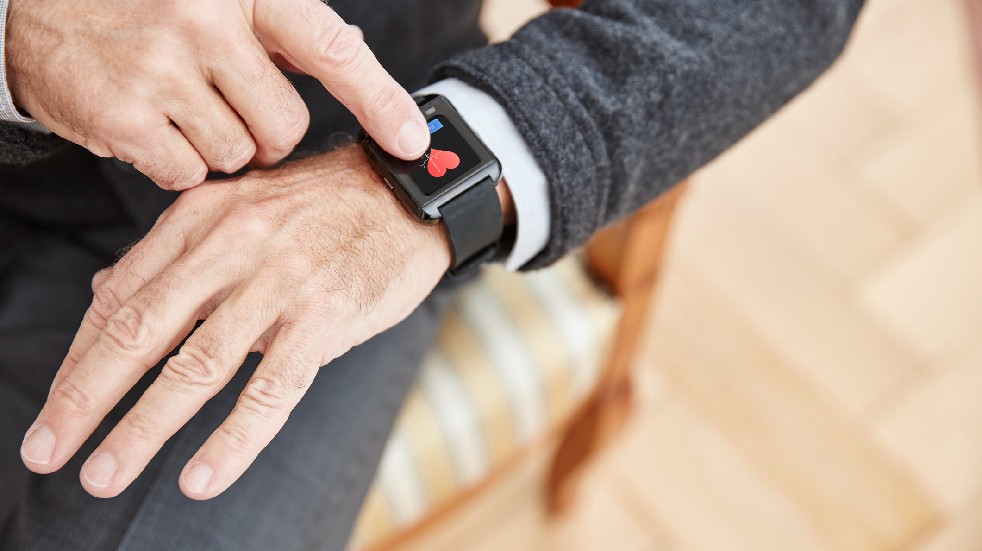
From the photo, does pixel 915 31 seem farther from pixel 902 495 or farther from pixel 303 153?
pixel 303 153

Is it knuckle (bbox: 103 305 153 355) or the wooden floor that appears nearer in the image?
knuckle (bbox: 103 305 153 355)

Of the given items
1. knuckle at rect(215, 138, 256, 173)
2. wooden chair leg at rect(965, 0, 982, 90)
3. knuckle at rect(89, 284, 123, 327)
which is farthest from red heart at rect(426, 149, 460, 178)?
wooden chair leg at rect(965, 0, 982, 90)

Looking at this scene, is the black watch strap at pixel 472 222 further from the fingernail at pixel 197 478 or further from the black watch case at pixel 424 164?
the fingernail at pixel 197 478

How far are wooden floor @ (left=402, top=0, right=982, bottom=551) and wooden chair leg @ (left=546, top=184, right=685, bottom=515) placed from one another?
143 millimetres

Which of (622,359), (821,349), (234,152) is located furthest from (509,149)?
(821,349)

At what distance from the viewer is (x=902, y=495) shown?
1330 millimetres

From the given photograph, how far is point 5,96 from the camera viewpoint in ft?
1.98

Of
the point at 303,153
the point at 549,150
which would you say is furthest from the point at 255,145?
the point at 549,150

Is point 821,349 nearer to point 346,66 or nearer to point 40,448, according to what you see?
point 346,66

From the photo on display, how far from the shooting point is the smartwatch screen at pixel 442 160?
65 cm

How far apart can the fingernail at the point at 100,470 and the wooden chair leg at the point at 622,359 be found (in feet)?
1.62

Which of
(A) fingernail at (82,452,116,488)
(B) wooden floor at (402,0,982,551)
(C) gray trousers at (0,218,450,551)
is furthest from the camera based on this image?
(B) wooden floor at (402,0,982,551)

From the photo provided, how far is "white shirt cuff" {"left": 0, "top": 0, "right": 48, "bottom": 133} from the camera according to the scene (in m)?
0.59

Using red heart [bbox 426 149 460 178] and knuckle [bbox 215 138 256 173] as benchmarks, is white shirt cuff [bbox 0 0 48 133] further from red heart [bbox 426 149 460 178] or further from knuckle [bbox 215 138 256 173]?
red heart [bbox 426 149 460 178]
